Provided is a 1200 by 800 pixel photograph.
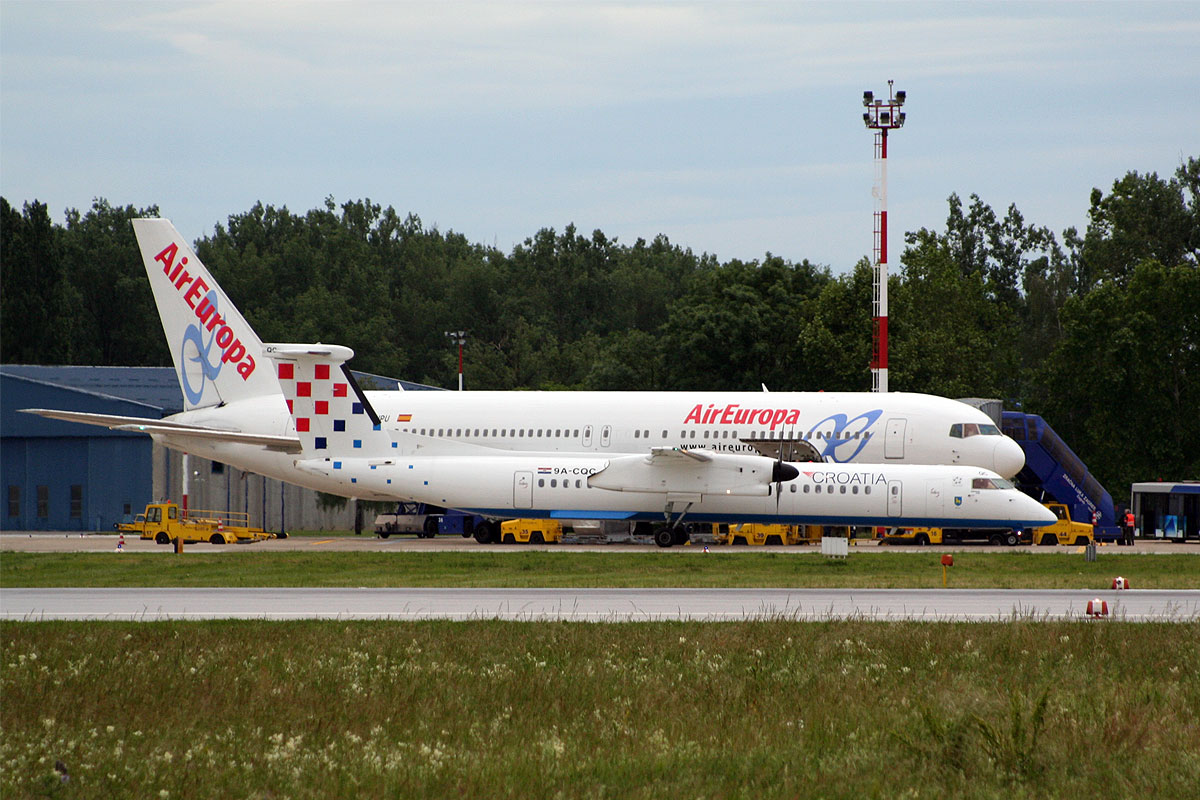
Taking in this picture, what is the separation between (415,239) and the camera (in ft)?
396

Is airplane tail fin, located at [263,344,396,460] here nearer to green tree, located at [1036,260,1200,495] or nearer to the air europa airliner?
the air europa airliner

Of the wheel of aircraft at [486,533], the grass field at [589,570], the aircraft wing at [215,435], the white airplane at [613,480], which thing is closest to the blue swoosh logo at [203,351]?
the aircraft wing at [215,435]

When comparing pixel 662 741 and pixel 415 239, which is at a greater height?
pixel 415 239

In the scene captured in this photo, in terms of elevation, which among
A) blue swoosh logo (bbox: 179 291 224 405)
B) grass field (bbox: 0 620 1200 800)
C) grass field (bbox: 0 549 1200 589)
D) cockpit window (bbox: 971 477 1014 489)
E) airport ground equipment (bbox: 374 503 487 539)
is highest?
blue swoosh logo (bbox: 179 291 224 405)

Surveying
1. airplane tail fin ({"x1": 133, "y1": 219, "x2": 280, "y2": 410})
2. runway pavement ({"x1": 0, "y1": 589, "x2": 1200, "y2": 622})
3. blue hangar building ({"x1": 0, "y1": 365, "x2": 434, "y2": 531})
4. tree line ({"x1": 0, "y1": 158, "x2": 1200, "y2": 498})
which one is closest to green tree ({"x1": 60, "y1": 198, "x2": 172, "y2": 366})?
tree line ({"x1": 0, "y1": 158, "x2": 1200, "y2": 498})

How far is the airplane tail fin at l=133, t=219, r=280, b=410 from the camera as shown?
149 feet

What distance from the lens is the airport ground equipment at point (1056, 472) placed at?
155 feet

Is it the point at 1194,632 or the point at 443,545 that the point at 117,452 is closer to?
the point at 443,545

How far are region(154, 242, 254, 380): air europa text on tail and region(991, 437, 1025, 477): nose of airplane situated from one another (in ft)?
83.2

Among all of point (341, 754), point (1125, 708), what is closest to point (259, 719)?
point (341, 754)

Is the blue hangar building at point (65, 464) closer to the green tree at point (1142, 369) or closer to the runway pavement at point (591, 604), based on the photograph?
the runway pavement at point (591, 604)

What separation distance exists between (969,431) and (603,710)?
31.7 meters

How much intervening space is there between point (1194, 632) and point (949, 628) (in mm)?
3348

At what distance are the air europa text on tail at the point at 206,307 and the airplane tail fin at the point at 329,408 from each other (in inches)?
140
